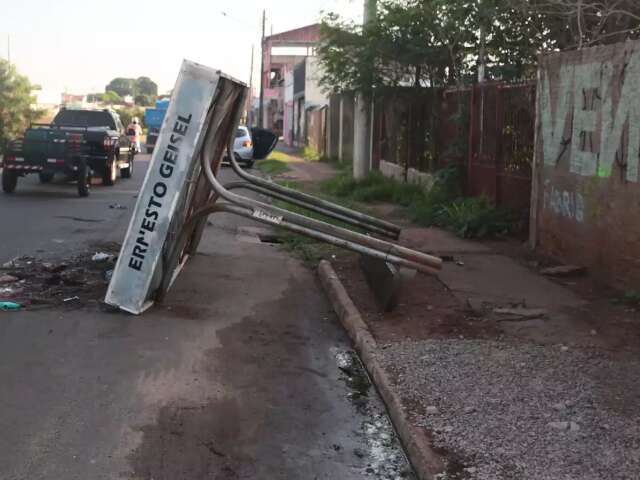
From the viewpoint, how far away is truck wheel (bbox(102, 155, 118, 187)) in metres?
21.5

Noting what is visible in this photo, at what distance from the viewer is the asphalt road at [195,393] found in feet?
15.2

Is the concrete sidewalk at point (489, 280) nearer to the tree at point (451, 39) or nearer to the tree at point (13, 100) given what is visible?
the tree at point (451, 39)

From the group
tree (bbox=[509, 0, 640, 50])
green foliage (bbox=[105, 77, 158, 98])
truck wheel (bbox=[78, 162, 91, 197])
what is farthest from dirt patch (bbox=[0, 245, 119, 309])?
green foliage (bbox=[105, 77, 158, 98])

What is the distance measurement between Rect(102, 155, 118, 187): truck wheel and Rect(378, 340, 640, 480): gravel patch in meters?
16.0

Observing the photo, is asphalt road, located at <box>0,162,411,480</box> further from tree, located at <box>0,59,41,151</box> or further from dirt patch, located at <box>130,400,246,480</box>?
tree, located at <box>0,59,41,151</box>

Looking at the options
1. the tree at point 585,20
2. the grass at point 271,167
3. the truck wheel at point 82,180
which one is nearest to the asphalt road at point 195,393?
the tree at point 585,20

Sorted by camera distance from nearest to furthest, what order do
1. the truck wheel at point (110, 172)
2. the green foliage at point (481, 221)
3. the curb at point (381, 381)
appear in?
the curb at point (381, 381) → the green foliage at point (481, 221) → the truck wheel at point (110, 172)

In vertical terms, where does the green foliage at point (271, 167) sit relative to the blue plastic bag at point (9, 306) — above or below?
above

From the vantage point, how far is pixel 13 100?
1415 inches

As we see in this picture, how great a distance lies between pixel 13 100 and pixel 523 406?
34373mm

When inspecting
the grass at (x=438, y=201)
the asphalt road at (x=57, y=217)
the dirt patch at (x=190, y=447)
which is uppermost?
the grass at (x=438, y=201)

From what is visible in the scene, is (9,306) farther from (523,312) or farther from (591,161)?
(591,161)

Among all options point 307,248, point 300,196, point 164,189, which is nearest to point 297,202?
point 300,196

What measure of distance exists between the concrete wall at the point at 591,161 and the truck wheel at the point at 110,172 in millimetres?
12950
